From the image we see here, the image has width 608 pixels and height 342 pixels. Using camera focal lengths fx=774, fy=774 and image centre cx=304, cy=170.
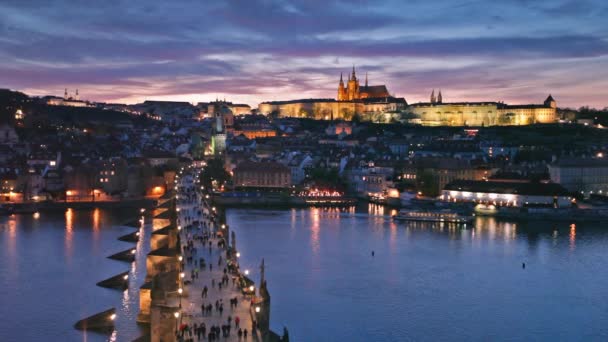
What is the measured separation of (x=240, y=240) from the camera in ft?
60.0

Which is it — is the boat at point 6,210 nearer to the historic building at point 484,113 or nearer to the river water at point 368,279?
the river water at point 368,279

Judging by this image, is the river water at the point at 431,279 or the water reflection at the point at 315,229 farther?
the water reflection at the point at 315,229

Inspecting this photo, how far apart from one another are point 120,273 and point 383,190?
58.2 feet

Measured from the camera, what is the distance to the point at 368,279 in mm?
14273

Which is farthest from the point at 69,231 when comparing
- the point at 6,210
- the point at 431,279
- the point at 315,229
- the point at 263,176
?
the point at 263,176

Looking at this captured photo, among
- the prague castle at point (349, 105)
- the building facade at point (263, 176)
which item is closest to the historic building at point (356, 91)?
the prague castle at point (349, 105)

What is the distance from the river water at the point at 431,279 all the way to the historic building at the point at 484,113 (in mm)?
36651

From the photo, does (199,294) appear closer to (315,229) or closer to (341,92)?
(315,229)

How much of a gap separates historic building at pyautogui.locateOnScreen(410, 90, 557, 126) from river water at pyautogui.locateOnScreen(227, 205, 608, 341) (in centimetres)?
3665

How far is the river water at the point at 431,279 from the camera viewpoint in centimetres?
1123

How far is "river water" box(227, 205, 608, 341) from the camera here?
1123 cm

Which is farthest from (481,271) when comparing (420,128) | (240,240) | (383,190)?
(420,128)

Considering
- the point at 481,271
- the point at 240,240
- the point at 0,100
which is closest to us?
the point at 481,271

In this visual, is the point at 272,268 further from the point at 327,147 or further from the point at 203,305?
the point at 327,147
